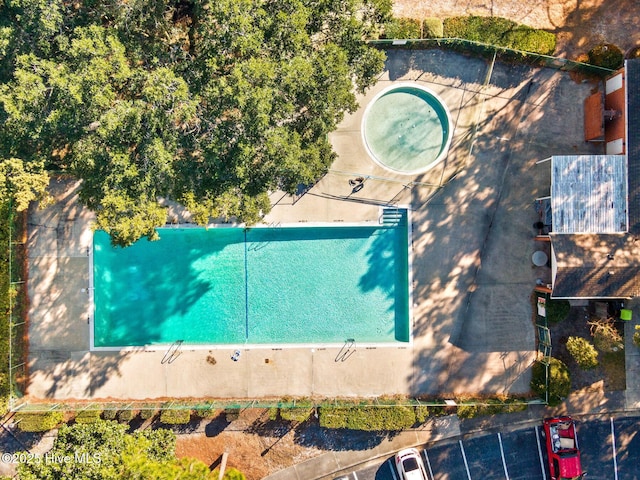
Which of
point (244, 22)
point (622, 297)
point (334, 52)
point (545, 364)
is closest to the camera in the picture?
point (244, 22)

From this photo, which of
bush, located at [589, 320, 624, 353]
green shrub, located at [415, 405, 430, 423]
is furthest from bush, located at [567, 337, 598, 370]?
green shrub, located at [415, 405, 430, 423]

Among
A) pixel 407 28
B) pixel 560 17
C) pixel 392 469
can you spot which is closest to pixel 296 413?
pixel 392 469

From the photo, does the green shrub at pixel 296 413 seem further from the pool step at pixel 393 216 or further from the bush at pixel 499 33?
the bush at pixel 499 33

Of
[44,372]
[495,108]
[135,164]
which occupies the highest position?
[495,108]

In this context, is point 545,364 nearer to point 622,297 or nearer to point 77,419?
point 622,297

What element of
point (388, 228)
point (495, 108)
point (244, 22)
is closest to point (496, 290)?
point (388, 228)
